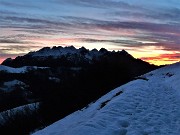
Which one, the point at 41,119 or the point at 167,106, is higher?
the point at 167,106

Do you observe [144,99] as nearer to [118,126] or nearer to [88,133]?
[118,126]

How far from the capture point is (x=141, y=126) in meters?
11.5

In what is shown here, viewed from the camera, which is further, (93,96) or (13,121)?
(93,96)

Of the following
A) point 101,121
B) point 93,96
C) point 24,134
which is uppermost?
point 101,121

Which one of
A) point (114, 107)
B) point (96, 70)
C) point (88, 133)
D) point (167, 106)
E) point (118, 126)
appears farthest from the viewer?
point (96, 70)

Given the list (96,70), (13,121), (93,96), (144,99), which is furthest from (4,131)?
(144,99)

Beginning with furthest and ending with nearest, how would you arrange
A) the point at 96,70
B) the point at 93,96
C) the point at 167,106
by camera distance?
the point at 96,70, the point at 93,96, the point at 167,106

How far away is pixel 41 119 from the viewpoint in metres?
35.3

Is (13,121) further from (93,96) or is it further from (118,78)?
(118,78)

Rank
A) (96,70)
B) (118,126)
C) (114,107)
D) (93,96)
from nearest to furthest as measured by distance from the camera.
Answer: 1. (118,126)
2. (114,107)
3. (93,96)
4. (96,70)

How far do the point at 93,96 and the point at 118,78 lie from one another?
520 centimetres

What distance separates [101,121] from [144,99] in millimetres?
5927

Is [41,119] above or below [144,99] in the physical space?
below

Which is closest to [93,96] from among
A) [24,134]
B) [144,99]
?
[24,134]
